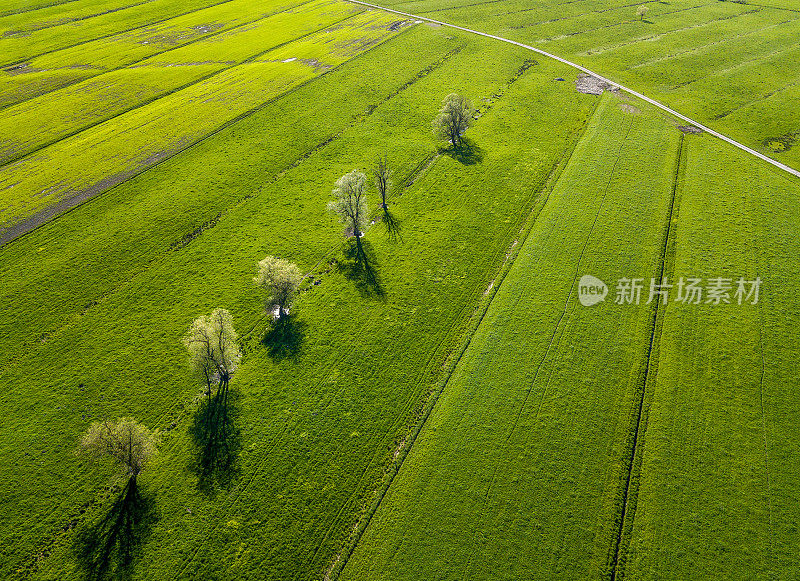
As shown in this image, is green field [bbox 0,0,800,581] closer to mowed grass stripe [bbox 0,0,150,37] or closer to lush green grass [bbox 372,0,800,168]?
lush green grass [bbox 372,0,800,168]

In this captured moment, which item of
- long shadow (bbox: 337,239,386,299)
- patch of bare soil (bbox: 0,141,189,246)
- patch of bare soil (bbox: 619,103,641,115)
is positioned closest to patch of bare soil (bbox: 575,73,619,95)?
patch of bare soil (bbox: 619,103,641,115)

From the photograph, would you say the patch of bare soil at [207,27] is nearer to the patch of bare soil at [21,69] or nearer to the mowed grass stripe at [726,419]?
the patch of bare soil at [21,69]

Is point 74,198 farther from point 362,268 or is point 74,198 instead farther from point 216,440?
point 216,440

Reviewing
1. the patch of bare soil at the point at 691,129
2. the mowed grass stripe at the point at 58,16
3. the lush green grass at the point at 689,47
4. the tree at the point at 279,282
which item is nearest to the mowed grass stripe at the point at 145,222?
the tree at the point at 279,282

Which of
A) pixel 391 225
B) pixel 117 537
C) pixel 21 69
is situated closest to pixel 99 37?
pixel 21 69

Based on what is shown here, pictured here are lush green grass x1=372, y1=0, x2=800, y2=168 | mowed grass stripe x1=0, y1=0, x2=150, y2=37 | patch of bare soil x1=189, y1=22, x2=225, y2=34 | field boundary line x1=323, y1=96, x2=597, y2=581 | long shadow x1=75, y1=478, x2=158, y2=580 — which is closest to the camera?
long shadow x1=75, y1=478, x2=158, y2=580

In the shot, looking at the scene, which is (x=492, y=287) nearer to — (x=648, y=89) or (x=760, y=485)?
(x=760, y=485)

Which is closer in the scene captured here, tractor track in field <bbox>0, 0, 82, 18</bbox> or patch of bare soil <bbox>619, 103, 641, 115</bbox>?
patch of bare soil <bbox>619, 103, 641, 115</bbox>
